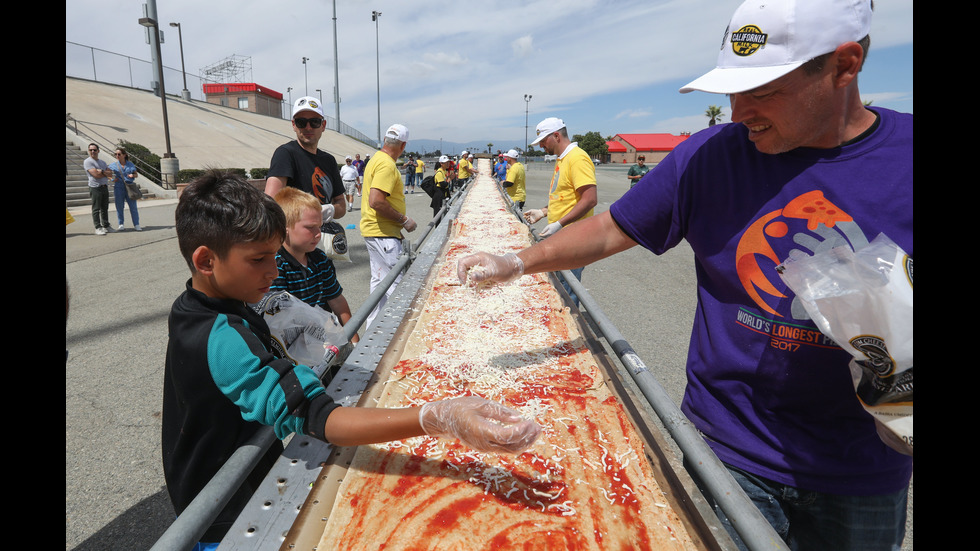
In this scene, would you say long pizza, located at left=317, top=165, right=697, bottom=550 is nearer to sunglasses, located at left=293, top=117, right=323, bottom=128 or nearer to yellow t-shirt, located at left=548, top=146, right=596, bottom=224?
sunglasses, located at left=293, top=117, right=323, bottom=128

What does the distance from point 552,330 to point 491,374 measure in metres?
0.67

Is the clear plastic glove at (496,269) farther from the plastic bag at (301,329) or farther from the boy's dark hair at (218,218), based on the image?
the boy's dark hair at (218,218)

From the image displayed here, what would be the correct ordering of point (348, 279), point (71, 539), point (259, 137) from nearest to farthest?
point (71, 539), point (348, 279), point (259, 137)

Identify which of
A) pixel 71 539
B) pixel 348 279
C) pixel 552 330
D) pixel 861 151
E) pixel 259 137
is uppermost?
pixel 259 137

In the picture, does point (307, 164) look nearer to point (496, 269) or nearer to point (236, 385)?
point (496, 269)

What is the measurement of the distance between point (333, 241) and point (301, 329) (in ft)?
5.07

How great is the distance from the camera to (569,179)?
4875 millimetres

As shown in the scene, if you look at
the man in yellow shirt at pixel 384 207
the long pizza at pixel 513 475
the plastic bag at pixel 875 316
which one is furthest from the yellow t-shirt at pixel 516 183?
the plastic bag at pixel 875 316

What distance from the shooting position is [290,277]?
107 inches

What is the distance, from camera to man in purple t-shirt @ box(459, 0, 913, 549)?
1300 mm

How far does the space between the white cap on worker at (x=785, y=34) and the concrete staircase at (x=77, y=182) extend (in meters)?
16.8

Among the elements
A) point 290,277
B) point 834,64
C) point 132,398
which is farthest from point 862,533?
point 132,398

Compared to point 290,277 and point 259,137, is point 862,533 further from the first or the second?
point 259,137

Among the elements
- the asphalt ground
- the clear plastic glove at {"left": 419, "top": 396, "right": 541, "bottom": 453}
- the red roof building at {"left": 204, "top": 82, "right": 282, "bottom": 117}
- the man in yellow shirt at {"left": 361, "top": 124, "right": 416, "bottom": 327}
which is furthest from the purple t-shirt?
the red roof building at {"left": 204, "top": 82, "right": 282, "bottom": 117}
